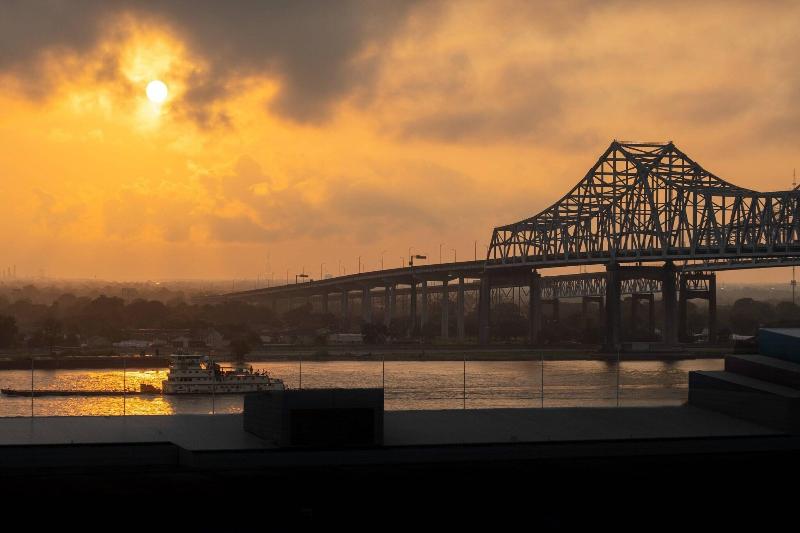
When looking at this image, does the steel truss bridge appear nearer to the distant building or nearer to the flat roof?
the distant building

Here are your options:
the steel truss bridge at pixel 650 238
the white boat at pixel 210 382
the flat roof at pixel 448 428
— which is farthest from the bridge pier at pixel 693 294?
the flat roof at pixel 448 428

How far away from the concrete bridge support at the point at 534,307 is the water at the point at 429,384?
32.4 m

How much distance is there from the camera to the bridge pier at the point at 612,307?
156 metres

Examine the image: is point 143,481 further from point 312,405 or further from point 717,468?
point 717,468

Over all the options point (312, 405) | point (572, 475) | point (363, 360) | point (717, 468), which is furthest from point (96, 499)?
point (363, 360)

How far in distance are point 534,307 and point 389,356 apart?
115ft

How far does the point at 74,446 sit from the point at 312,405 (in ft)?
18.6

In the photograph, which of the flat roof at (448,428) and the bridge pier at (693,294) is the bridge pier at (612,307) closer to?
the bridge pier at (693,294)

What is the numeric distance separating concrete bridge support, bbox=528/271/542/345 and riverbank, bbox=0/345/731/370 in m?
12.0

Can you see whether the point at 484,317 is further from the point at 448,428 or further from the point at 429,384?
the point at 448,428

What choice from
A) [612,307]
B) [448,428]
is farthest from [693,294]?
[448,428]

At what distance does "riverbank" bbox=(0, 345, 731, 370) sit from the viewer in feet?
444

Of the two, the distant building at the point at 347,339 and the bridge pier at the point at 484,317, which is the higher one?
the bridge pier at the point at 484,317

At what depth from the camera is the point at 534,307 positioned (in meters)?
182
